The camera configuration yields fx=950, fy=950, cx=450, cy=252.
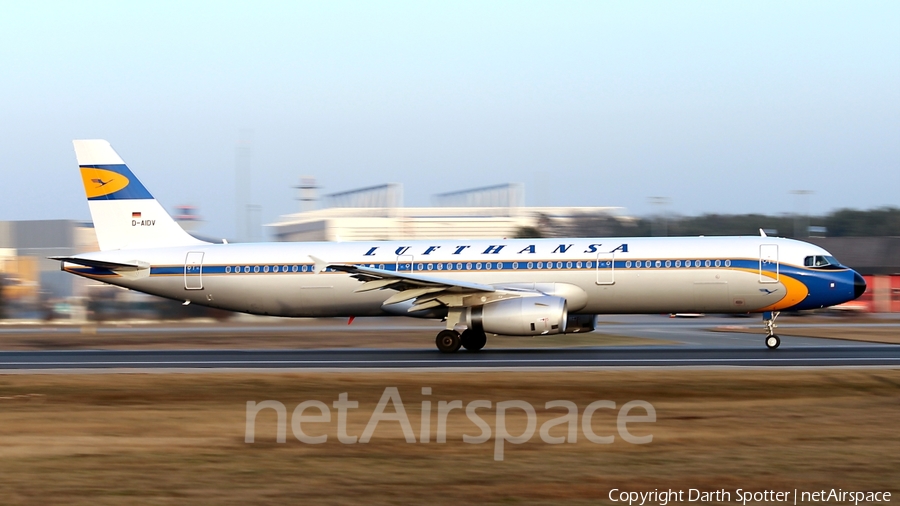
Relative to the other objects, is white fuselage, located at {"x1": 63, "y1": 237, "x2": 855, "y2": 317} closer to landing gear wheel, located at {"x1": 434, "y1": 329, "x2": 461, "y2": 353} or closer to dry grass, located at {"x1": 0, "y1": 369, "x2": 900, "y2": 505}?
landing gear wheel, located at {"x1": 434, "y1": 329, "x2": 461, "y2": 353}

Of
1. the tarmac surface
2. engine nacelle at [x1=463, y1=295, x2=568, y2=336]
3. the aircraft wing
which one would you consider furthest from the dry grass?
the aircraft wing

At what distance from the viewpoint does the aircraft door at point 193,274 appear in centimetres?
2964

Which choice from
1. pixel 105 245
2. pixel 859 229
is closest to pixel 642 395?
pixel 105 245

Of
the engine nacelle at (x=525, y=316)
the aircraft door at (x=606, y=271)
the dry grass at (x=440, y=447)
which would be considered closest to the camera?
the dry grass at (x=440, y=447)

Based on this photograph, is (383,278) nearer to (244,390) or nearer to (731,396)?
(244,390)

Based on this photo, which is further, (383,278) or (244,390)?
(383,278)

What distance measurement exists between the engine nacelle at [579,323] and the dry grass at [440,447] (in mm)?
8809

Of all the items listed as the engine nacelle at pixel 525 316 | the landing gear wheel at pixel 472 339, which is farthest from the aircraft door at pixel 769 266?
the landing gear wheel at pixel 472 339

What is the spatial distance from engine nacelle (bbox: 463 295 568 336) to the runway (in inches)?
27.1

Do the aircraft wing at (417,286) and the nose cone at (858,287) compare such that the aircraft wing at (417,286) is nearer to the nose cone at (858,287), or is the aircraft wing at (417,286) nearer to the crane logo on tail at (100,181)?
the crane logo on tail at (100,181)

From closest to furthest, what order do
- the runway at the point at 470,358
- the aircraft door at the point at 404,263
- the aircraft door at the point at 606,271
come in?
1. the runway at the point at 470,358
2. the aircraft door at the point at 606,271
3. the aircraft door at the point at 404,263

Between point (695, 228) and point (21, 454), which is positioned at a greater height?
point (695, 228)

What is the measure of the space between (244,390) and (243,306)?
38.5 ft

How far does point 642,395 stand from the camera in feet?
54.9
